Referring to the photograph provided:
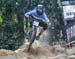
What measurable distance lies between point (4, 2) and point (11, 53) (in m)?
2.85

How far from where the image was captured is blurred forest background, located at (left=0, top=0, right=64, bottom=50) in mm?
8672

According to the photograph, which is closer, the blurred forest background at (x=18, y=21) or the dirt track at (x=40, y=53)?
the dirt track at (x=40, y=53)

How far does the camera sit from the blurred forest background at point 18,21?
867cm

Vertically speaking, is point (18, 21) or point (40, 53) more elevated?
point (18, 21)

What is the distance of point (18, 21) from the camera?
885cm

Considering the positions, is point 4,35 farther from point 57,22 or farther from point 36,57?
point 36,57

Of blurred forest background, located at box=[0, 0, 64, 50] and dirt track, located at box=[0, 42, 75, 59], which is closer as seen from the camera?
dirt track, located at box=[0, 42, 75, 59]

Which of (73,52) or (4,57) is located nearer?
(4,57)

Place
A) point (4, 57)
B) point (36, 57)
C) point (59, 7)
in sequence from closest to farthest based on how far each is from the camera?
point (4, 57), point (36, 57), point (59, 7)

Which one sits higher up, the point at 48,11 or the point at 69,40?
the point at 48,11

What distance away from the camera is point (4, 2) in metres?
8.72

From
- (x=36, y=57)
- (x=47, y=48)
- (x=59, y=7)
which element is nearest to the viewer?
(x=36, y=57)

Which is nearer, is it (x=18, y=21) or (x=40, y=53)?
(x=40, y=53)

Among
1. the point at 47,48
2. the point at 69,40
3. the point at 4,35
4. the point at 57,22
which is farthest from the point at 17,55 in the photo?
the point at 57,22
